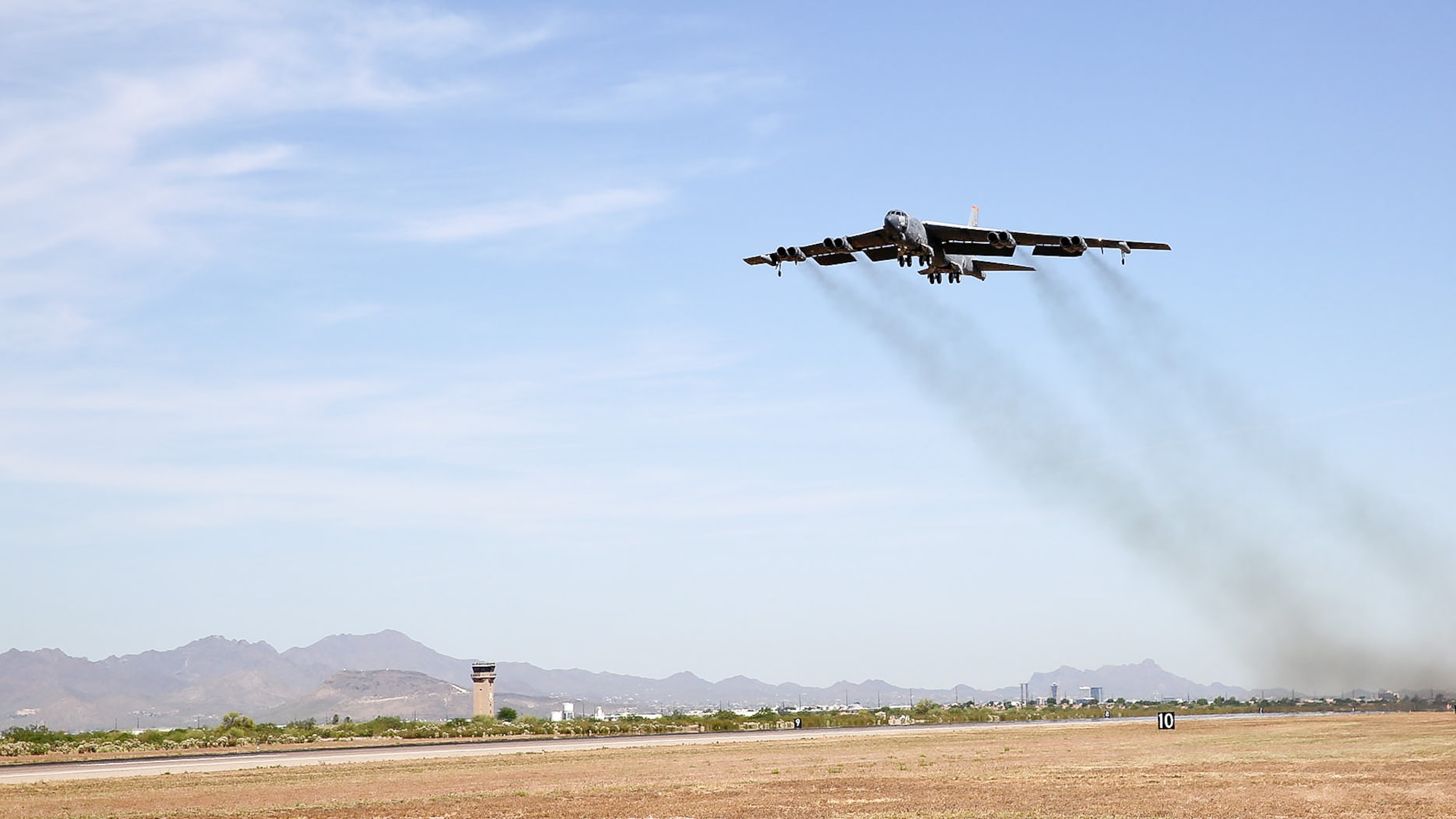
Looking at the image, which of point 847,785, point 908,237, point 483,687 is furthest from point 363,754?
point 483,687

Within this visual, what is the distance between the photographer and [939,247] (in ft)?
206

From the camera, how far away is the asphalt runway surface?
68.1m

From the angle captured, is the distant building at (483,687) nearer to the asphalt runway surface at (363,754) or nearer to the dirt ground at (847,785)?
the asphalt runway surface at (363,754)

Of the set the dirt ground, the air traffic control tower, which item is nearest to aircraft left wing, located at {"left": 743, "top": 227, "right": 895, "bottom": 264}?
the dirt ground

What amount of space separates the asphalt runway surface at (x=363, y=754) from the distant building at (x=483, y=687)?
141ft

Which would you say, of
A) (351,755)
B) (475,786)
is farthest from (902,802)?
(351,755)

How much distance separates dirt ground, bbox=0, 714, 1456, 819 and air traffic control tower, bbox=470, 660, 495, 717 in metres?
69.5

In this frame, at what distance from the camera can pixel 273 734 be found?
362ft

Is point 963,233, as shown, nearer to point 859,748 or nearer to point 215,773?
point 859,748

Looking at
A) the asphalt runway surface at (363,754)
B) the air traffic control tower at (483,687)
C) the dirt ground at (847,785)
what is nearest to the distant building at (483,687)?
the air traffic control tower at (483,687)

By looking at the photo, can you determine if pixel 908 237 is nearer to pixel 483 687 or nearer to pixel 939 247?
pixel 939 247

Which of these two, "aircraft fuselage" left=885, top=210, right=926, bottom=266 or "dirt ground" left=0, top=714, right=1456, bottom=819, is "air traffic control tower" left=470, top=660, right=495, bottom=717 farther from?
"aircraft fuselage" left=885, top=210, right=926, bottom=266

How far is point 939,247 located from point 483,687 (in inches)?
4173

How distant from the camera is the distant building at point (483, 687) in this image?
14925 centimetres
